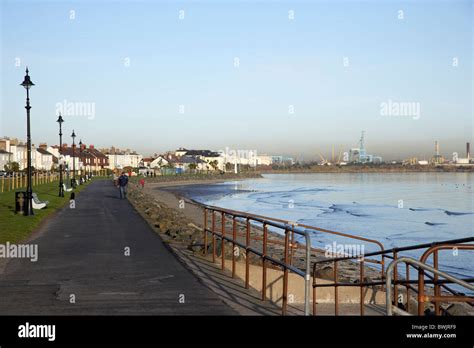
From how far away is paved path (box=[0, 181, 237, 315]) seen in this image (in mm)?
8312

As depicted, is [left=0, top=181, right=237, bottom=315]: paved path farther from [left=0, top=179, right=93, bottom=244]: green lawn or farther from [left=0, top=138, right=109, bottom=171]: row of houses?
[left=0, top=138, right=109, bottom=171]: row of houses

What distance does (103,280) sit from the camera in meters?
10.5

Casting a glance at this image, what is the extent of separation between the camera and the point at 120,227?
20375 millimetres

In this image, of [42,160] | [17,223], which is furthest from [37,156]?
[17,223]

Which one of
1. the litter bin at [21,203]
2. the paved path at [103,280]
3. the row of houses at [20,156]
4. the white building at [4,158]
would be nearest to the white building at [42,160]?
the row of houses at [20,156]

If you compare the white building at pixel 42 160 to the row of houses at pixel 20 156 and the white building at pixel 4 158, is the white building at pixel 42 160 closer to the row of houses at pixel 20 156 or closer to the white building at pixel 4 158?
the row of houses at pixel 20 156

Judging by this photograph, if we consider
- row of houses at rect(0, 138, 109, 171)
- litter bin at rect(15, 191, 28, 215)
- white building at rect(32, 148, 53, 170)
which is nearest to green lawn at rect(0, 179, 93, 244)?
litter bin at rect(15, 191, 28, 215)

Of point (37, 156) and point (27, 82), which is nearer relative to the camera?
point (27, 82)

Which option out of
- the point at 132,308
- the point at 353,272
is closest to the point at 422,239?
the point at 353,272

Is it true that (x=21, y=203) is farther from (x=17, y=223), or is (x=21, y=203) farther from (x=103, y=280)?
(x=103, y=280)

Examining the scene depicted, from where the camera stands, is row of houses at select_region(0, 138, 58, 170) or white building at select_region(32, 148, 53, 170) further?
white building at select_region(32, 148, 53, 170)

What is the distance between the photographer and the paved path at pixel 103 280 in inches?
327

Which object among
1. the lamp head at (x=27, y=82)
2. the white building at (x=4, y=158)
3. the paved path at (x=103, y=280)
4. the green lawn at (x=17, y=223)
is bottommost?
the green lawn at (x=17, y=223)
